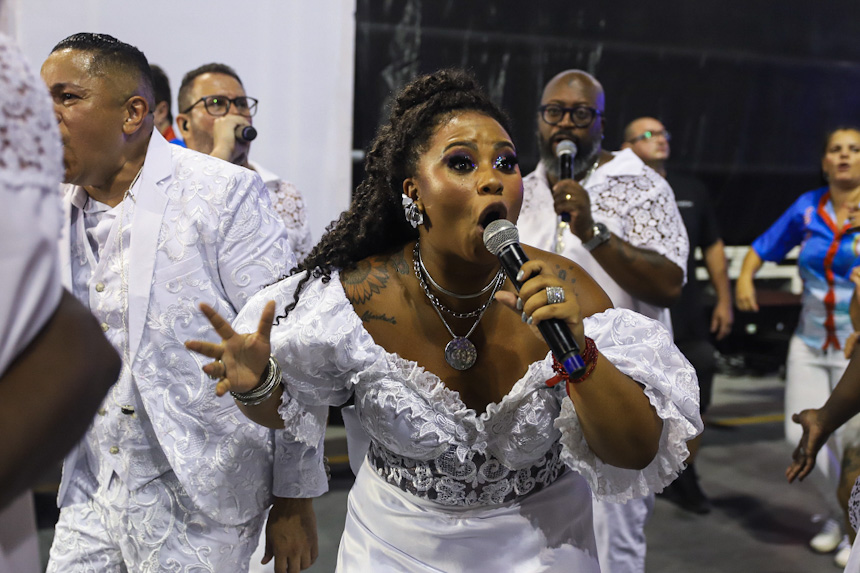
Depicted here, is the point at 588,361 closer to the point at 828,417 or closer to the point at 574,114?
the point at 828,417

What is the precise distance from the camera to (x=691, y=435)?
6.51 ft

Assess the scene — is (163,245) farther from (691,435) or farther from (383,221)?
(691,435)

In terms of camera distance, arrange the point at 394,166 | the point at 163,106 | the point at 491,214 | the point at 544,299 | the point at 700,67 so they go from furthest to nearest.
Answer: the point at 700,67, the point at 163,106, the point at 394,166, the point at 491,214, the point at 544,299

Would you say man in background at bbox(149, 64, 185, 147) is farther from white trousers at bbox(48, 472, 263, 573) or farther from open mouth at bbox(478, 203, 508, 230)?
open mouth at bbox(478, 203, 508, 230)

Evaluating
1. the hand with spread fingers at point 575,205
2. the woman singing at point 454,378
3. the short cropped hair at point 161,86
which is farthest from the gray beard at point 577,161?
the short cropped hair at point 161,86

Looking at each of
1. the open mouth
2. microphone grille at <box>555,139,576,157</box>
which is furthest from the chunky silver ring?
microphone grille at <box>555,139,576,157</box>

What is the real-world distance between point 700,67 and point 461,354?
6527 millimetres

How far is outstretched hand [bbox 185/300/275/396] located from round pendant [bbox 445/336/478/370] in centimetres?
48

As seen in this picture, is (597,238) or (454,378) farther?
(597,238)

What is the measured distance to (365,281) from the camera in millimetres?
2268

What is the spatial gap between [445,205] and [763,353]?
7285 millimetres

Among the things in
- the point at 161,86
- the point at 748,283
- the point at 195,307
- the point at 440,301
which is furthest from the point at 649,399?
the point at 748,283

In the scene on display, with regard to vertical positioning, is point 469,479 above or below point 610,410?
below

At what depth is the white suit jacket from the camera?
2414 mm
